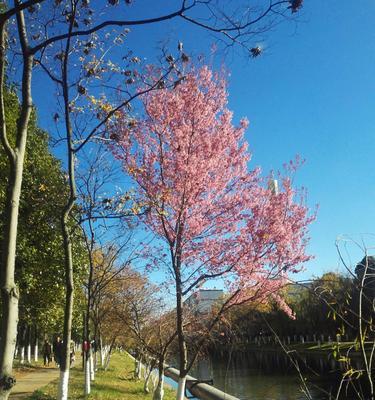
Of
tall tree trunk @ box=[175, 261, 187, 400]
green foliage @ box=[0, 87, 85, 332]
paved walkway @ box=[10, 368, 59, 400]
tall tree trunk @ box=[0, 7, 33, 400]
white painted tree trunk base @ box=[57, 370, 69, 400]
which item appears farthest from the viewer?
green foliage @ box=[0, 87, 85, 332]

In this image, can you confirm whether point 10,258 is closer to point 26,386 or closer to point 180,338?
point 180,338

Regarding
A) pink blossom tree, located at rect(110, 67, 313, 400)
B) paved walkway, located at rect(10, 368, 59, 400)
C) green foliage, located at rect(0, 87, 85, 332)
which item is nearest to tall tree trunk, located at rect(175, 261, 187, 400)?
pink blossom tree, located at rect(110, 67, 313, 400)

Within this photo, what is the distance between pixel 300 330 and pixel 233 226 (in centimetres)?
5609

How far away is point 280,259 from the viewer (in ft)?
35.0

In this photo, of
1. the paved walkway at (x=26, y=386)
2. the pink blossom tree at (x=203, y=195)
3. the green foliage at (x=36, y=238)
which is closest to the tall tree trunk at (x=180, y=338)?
the pink blossom tree at (x=203, y=195)

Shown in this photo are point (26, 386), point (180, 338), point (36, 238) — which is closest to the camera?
point (180, 338)

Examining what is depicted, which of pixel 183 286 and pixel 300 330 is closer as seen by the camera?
pixel 183 286

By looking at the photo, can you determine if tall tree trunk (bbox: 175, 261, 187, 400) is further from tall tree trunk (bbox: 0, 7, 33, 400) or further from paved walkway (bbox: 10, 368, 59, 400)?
paved walkway (bbox: 10, 368, 59, 400)

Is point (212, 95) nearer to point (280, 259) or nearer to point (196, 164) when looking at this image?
point (196, 164)

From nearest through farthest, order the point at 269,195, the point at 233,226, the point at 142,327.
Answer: the point at 233,226 < the point at 269,195 < the point at 142,327

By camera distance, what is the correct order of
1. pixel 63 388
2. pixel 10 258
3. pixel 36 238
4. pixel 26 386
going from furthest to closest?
pixel 26 386 < pixel 36 238 < pixel 63 388 < pixel 10 258

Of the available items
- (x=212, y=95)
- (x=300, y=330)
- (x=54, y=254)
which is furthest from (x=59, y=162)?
(x=300, y=330)

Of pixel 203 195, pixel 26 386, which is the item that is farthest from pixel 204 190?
pixel 26 386

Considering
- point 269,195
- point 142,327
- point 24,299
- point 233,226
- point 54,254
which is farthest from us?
point 142,327
